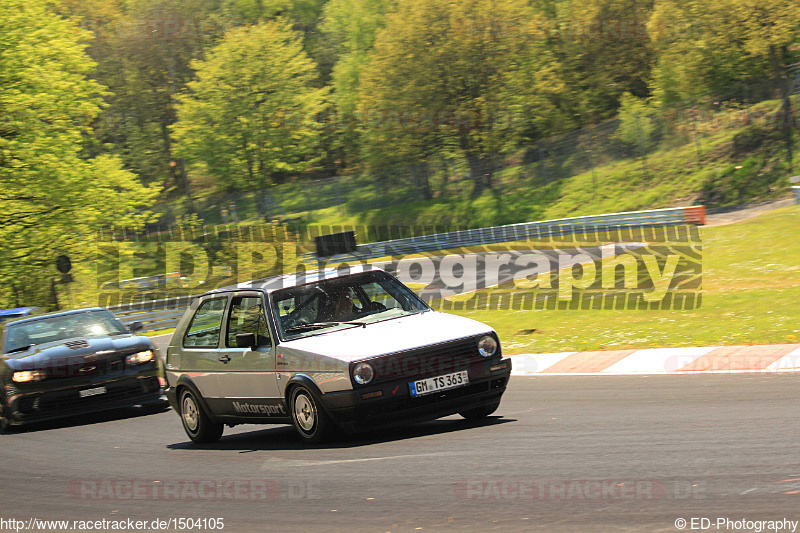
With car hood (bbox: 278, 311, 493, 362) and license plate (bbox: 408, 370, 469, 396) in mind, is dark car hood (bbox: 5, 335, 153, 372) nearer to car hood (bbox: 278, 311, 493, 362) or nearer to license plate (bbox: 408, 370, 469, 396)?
car hood (bbox: 278, 311, 493, 362)

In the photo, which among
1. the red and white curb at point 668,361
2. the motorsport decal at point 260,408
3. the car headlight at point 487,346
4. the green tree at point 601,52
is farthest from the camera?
the green tree at point 601,52

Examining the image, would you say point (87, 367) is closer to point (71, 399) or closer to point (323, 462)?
point (71, 399)

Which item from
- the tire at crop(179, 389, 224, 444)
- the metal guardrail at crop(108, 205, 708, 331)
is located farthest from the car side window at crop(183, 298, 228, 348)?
the metal guardrail at crop(108, 205, 708, 331)

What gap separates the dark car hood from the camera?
12.4 meters

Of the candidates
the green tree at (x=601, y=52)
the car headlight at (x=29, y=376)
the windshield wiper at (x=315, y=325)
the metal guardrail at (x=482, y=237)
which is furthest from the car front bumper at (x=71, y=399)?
the green tree at (x=601, y=52)

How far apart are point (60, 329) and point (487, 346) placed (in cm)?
780

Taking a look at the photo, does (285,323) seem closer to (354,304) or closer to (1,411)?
(354,304)

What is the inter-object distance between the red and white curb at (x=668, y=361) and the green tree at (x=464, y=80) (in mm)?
40907

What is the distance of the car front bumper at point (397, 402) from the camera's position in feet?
25.5

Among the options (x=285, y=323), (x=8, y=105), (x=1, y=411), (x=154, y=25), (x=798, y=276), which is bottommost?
(x=798, y=276)

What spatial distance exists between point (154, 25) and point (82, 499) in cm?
7711

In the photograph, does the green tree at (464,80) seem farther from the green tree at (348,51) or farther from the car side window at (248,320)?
the car side window at (248,320)

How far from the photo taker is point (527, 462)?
261 inches

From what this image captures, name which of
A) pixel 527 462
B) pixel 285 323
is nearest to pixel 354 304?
pixel 285 323
